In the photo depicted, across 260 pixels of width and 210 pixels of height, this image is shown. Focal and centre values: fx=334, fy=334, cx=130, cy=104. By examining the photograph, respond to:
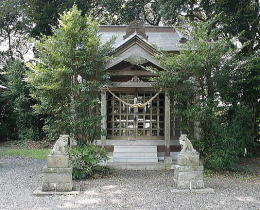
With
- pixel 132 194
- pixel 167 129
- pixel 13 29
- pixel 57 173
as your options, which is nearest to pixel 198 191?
pixel 132 194

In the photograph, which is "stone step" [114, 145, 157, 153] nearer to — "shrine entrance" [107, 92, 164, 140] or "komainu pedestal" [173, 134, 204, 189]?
"shrine entrance" [107, 92, 164, 140]

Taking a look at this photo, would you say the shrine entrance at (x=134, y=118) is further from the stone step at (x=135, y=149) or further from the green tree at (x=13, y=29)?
the green tree at (x=13, y=29)

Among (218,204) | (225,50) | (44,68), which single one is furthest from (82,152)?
(225,50)

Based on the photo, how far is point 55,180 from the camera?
7605 millimetres

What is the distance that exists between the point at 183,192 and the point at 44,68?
16.4 ft

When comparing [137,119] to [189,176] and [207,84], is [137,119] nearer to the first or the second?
[207,84]

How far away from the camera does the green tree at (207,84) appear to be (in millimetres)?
9336

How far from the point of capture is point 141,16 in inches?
974

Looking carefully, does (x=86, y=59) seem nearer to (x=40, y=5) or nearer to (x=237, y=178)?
(x=237, y=178)

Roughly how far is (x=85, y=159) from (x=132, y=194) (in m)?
2.22

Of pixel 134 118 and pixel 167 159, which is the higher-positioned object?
pixel 134 118

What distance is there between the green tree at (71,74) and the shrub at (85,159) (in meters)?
0.56

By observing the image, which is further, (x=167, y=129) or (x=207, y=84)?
(x=167, y=129)

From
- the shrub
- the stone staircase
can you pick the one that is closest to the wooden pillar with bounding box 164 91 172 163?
the stone staircase
